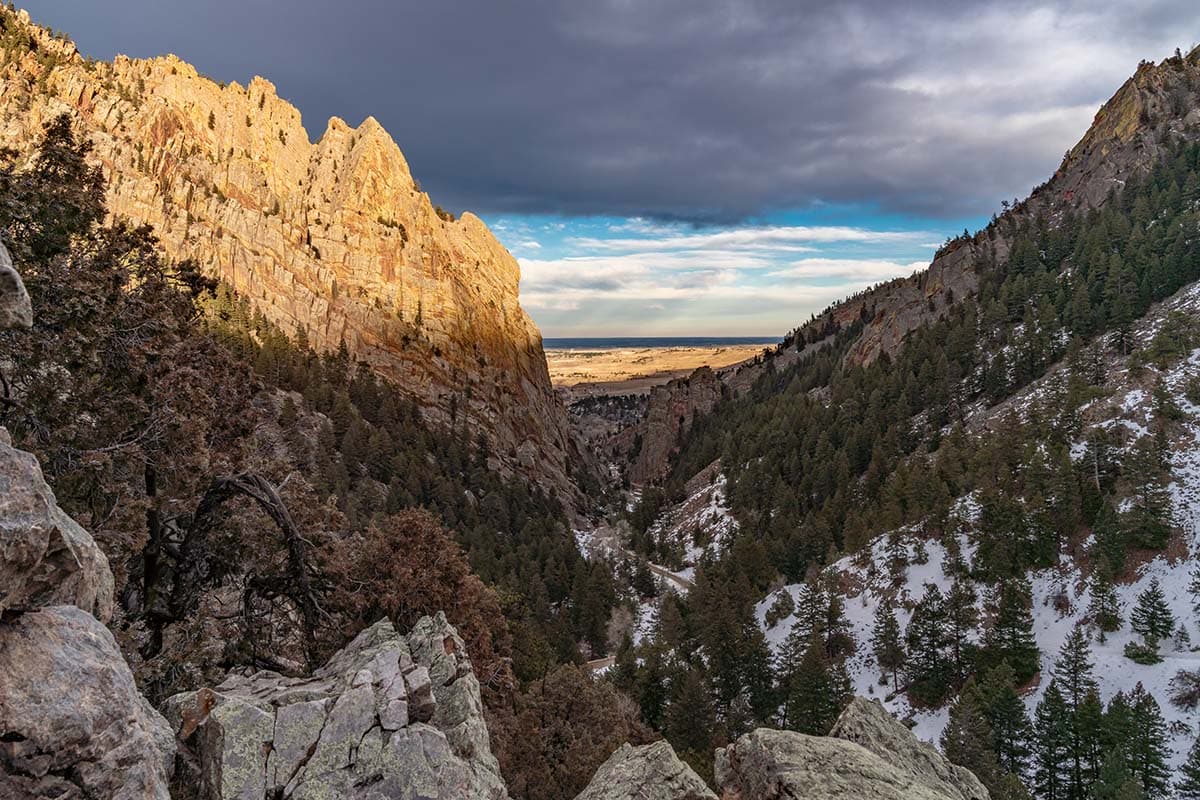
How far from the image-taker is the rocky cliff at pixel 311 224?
10512 cm

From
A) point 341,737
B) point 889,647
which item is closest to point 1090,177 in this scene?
point 889,647

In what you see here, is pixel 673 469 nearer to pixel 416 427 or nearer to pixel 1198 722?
pixel 416 427

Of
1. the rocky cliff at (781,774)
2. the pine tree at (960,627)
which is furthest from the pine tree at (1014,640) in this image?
the rocky cliff at (781,774)

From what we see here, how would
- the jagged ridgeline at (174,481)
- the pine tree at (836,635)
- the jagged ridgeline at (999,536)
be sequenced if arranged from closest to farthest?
the jagged ridgeline at (174,481), the jagged ridgeline at (999,536), the pine tree at (836,635)

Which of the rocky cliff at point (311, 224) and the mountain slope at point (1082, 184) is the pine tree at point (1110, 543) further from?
the rocky cliff at point (311, 224)

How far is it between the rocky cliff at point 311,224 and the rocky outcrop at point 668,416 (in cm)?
3624

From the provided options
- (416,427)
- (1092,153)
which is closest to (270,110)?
(416,427)

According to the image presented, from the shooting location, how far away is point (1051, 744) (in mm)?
39594

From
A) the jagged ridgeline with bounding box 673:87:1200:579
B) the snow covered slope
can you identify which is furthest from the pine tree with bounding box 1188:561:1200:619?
the jagged ridgeline with bounding box 673:87:1200:579

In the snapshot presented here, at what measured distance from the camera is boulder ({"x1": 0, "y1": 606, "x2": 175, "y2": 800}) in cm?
528

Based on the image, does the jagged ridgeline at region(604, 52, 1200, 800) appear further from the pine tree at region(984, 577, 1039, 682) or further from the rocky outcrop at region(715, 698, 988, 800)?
the rocky outcrop at region(715, 698, 988, 800)

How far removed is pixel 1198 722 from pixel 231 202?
144m

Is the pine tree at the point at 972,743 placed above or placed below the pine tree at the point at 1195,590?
below

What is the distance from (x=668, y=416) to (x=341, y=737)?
18140 cm
